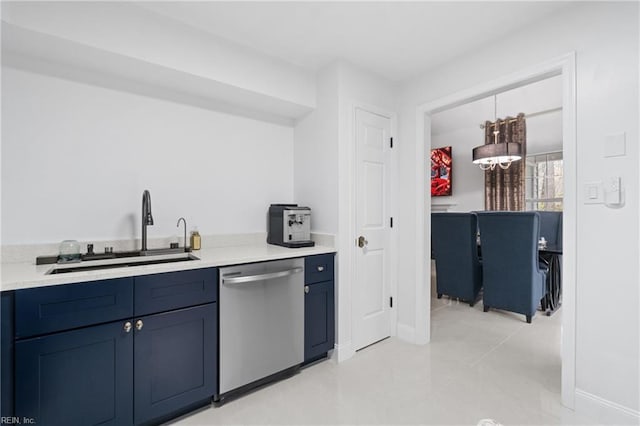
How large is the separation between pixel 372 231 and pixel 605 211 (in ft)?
4.94

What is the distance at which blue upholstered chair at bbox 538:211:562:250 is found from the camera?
4.31 metres

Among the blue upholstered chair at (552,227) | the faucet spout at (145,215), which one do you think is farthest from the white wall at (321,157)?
the blue upholstered chair at (552,227)

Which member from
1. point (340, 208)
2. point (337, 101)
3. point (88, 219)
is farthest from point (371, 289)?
point (88, 219)

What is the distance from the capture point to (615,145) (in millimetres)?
1625

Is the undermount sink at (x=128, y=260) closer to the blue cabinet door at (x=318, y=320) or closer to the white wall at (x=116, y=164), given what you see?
the white wall at (x=116, y=164)

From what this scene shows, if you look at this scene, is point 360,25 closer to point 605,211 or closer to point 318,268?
point 318,268

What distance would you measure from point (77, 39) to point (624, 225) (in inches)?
123

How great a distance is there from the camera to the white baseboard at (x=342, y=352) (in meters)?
2.38

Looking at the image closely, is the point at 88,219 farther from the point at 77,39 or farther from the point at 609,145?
the point at 609,145

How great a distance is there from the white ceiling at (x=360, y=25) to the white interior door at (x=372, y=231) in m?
0.54

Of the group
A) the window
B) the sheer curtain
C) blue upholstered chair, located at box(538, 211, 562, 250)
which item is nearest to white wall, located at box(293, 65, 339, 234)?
blue upholstered chair, located at box(538, 211, 562, 250)

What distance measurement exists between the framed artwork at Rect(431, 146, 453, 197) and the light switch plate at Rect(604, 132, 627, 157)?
4.28m

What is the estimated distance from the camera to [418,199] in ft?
8.79

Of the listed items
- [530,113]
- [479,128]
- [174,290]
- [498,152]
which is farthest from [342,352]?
[479,128]
